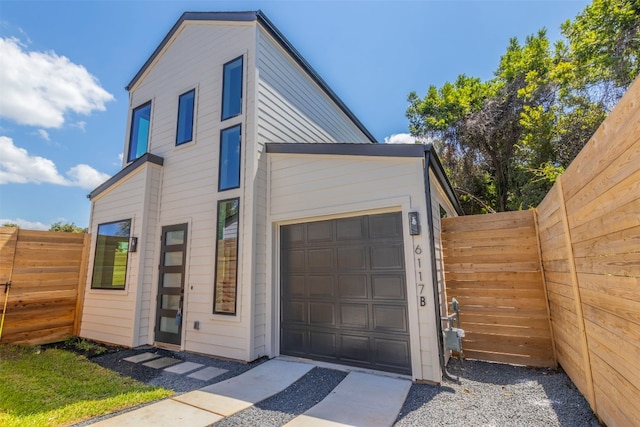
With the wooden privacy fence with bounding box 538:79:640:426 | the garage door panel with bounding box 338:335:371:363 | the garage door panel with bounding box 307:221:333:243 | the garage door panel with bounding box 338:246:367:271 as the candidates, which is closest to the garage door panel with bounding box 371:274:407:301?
the garage door panel with bounding box 338:246:367:271

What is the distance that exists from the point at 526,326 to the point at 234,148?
5.87 metres

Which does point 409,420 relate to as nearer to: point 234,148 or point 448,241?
point 448,241

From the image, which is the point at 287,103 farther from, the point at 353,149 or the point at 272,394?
the point at 272,394

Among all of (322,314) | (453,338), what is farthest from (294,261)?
(453,338)

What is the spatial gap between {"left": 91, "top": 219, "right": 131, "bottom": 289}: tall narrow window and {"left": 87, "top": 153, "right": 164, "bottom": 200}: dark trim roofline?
0.94 meters

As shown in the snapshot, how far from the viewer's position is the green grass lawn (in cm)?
312

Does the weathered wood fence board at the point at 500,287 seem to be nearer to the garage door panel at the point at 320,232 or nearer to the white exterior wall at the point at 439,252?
the white exterior wall at the point at 439,252

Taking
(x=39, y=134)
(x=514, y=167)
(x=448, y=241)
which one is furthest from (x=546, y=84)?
(x=39, y=134)

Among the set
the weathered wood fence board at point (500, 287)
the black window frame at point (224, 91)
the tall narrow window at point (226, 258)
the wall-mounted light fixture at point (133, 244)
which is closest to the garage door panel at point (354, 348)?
the weathered wood fence board at point (500, 287)

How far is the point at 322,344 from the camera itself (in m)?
4.84

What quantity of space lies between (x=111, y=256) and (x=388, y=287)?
20.6 feet

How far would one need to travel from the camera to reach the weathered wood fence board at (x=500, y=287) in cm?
445

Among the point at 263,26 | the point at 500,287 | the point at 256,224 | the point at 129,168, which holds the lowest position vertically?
the point at 500,287

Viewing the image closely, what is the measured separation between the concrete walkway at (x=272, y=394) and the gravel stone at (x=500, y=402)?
0.80ft
